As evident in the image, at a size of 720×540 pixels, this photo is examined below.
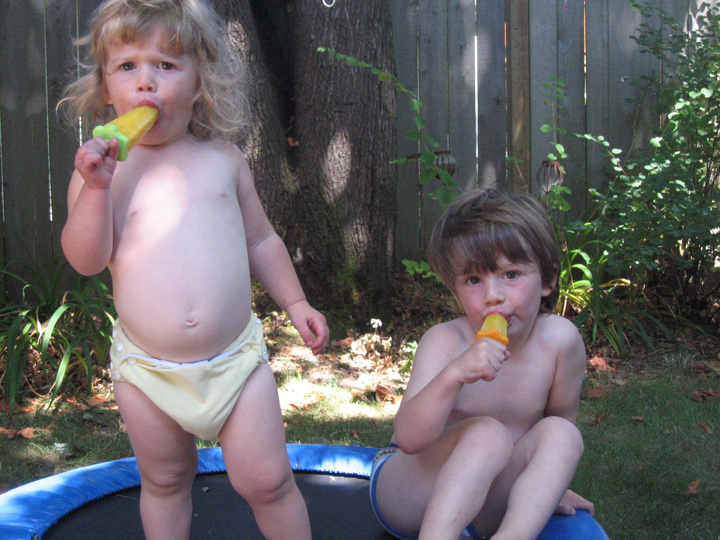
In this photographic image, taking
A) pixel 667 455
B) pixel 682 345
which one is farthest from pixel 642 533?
pixel 682 345

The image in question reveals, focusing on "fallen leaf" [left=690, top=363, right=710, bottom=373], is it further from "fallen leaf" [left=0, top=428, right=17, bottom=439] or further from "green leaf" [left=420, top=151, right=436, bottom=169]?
"fallen leaf" [left=0, top=428, right=17, bottom=439]

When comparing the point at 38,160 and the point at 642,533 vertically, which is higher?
the point at 38,160

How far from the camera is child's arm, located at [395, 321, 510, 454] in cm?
135

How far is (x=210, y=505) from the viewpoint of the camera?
208 centimetres

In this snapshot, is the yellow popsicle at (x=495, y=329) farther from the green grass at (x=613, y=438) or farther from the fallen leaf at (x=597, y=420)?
the fallen leaf at (x=597, y=420)

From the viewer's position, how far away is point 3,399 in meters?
3.01

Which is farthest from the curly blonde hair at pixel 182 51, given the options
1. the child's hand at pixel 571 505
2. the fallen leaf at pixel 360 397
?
the fallen leaf at pixel 360 397

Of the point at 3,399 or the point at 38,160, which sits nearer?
the point at 3,399

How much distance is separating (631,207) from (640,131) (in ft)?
3.78

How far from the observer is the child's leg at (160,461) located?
1.47 metres

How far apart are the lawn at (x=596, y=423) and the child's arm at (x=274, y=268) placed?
120 cm

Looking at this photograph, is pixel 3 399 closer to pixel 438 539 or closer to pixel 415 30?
pixel 438 539

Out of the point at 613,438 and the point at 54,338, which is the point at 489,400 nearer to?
the point at 613,438

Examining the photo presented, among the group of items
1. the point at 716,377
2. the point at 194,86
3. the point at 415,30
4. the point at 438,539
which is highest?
the point at 415,30
